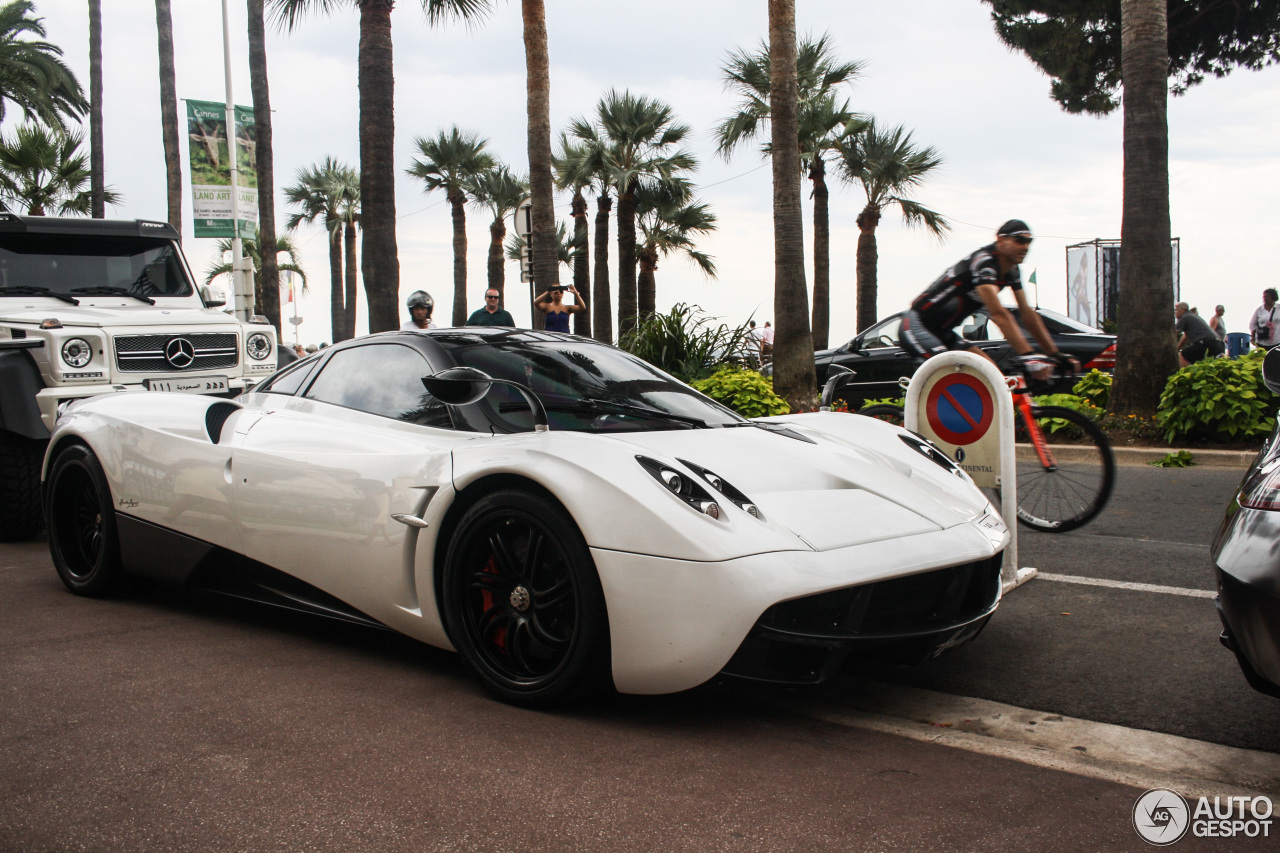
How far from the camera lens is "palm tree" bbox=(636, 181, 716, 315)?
33906 mm

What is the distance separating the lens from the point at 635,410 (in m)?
4.08

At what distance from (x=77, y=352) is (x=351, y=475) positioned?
489cm

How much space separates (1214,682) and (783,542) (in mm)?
1650

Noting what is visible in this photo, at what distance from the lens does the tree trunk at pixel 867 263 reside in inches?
1194

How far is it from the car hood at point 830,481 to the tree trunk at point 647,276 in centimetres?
3270

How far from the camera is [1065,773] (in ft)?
9.43

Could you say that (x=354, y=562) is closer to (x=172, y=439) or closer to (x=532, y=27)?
(x=172, y=439)

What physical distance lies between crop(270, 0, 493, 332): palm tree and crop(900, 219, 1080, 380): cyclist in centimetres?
860

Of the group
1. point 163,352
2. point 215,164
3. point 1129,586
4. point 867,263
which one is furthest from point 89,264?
point 867,263

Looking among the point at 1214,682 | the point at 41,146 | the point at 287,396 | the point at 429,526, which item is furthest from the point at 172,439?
the point at 41,146

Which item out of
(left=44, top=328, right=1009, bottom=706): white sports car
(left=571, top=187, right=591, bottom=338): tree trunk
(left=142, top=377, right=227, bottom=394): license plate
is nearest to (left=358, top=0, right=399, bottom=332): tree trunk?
(left=142, top=377, right=227, bottom=394): license plate

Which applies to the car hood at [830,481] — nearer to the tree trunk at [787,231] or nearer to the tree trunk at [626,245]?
the tree trunk at [787,231]

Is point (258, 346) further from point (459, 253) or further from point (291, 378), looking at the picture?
point (459, 253)

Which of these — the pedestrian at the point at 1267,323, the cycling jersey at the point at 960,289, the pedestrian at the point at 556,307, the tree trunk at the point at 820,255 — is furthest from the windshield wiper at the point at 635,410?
the tree trunk at the point at 820,255
